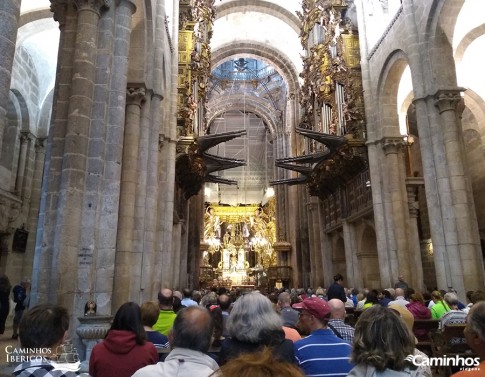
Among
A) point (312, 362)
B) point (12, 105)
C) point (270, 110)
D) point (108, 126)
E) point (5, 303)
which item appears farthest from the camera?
point (270, 110)

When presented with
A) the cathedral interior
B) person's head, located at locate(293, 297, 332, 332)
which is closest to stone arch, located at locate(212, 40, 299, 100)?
the cathedral interior

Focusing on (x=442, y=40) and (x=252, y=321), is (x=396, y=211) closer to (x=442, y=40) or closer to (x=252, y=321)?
(x=442, y=40)

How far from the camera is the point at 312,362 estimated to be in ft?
8.85

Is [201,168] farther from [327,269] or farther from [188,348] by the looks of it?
[188,348]

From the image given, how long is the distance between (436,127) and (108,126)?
28.3 ft

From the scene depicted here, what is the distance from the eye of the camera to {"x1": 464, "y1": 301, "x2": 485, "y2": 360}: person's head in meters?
2.08

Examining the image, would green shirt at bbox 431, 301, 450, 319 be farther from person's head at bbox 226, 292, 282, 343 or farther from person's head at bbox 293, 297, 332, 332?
person's head at bbox 226, 292, 282, 343

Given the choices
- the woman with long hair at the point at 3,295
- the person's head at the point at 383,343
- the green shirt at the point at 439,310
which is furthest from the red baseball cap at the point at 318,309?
the woman with long hair at the point at 3,295

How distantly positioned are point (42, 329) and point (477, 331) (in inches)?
89.4

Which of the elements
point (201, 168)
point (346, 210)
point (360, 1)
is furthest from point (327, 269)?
point (360, 1)

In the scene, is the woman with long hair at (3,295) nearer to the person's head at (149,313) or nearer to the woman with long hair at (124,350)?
the person's head at (149,313)

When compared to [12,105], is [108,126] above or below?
below

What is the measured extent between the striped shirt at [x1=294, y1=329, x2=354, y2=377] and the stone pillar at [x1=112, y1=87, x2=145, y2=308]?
21.8ft

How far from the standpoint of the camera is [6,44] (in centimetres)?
425
